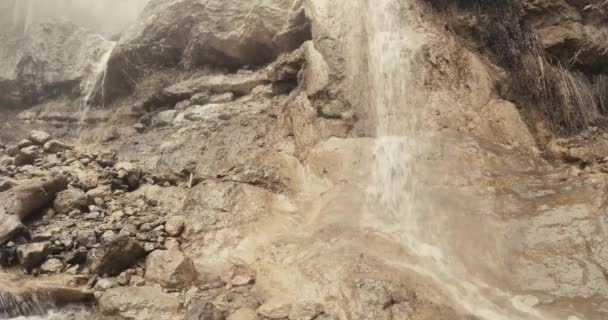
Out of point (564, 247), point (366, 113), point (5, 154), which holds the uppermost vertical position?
point (366, 113)

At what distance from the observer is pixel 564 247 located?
397 cm

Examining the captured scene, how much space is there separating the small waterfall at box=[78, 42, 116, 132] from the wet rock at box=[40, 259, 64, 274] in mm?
5312

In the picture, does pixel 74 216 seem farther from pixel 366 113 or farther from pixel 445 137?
pixel 445 137

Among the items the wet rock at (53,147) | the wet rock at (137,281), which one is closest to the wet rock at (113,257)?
the wet rock at (137,281)

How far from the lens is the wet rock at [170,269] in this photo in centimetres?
416

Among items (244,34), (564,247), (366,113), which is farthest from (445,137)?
(244,34)

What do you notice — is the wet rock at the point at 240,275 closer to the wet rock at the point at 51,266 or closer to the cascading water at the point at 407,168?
the cascading water at the point at 407,168

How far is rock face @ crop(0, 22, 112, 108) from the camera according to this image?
9.48 metres

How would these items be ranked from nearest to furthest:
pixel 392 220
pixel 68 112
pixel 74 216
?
pixel 392 220
pixel 74 216
pixel 68 112

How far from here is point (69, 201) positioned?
17.0ft

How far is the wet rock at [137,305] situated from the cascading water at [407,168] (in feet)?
6.87

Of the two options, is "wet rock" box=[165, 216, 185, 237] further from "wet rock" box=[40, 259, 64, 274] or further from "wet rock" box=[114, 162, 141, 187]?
"wet rock" box=[114, 162, 141, 187]

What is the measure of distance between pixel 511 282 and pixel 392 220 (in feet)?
4.38

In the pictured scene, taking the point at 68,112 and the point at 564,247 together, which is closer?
the point at 564,247
